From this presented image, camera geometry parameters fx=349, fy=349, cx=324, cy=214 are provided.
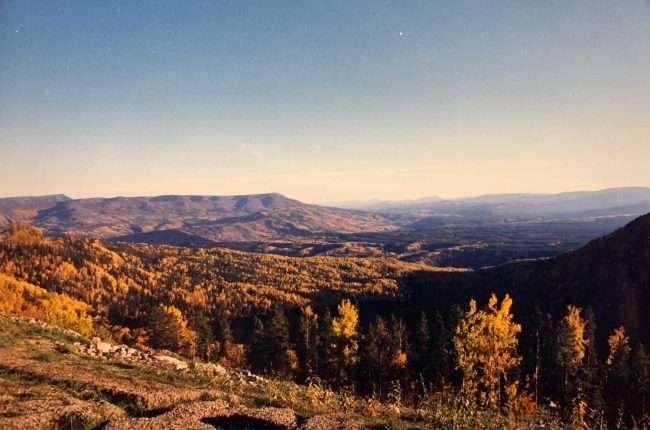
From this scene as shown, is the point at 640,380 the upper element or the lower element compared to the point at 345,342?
upper

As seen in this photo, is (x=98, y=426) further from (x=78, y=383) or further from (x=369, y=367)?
(x=369, y=367)

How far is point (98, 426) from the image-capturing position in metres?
11.3

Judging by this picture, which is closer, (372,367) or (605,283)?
(372,367)

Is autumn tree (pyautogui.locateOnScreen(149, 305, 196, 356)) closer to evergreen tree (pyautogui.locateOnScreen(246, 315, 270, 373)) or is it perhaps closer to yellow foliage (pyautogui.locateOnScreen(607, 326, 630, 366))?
evergreen tree (pyautogui.locateOnScreen(246, 315, 270, 373))

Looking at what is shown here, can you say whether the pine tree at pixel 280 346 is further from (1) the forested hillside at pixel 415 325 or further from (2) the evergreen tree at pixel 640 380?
(2) the evergreen tree at pixel 640 380

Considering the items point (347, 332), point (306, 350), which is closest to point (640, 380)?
point (347, 332)

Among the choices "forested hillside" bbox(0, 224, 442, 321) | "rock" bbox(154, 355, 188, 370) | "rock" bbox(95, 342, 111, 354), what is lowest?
"forested hillside" bbox(0, 224, 442, 321)

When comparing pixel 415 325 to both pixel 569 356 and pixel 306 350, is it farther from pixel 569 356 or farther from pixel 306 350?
pixel 569 356

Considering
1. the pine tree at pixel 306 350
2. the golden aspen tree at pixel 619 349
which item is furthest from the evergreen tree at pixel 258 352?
the golden aspen tree at pixel 619 349

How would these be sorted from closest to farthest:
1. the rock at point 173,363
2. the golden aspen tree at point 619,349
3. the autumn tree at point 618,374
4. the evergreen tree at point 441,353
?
the rock at point 173,363 → the autumn tree at point 618,374 → the golden aspen tree at point 619,349 → the evergreen tree at point 441,353

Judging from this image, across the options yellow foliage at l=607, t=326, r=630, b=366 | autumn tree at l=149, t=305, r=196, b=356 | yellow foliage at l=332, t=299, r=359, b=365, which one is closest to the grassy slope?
yellow foliage at l=332, t=299, r=359, b=365

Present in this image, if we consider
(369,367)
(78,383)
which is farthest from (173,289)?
(78,383)

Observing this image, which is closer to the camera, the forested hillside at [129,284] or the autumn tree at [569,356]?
the autumn tree at [569,356]

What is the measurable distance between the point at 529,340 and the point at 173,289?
140461 millimetres
